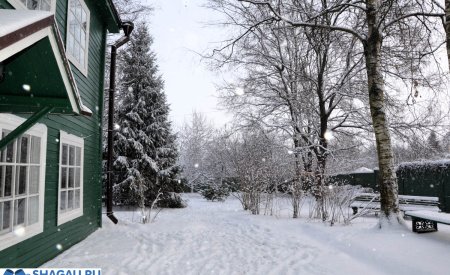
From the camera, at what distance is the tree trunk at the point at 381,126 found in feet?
18.8

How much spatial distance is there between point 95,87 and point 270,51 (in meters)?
9.01

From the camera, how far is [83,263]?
Answer: 4.20 metres

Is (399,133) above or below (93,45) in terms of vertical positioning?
below

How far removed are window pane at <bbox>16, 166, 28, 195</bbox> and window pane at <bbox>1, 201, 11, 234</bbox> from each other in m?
0.22

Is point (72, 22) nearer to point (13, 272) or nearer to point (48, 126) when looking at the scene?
point (48, 126)

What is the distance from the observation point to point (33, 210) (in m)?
4.01

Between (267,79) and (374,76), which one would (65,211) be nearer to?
(374,76)

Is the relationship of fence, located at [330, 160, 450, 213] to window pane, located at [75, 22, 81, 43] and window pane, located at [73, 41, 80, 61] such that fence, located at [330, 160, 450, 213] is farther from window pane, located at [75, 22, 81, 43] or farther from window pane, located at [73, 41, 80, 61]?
window pane, located at [75, 22, 81, 43]

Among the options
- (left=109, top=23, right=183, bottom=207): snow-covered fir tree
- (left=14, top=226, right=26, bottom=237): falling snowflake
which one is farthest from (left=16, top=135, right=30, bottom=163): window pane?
(left=109, top=23, right=183, bottom=207): snow-covered fir tree

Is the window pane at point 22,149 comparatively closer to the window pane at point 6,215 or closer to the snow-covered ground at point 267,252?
the window pane at point 6,215

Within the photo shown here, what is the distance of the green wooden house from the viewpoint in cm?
250

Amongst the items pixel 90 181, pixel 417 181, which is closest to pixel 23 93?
pixel 90 181

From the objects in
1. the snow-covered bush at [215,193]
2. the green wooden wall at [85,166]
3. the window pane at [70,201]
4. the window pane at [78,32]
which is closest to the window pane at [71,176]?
the window pane at [70,201]

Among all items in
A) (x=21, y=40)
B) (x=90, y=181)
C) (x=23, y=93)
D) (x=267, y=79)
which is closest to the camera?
(x=21, y=40)
